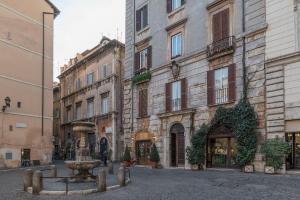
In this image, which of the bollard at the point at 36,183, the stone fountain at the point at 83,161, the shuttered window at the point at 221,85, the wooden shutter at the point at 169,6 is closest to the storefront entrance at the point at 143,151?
A: the shuttered window at the point at 221,85

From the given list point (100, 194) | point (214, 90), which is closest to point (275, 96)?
point (214, 90)

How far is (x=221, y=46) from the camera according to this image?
2144 cm

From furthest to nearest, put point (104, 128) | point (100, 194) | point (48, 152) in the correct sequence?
point (104, 128)
point (48, 152)
point (100, 194)

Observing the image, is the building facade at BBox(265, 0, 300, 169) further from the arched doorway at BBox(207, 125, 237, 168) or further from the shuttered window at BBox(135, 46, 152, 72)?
the shuttered window at BBox(135, 46, 152, 72)

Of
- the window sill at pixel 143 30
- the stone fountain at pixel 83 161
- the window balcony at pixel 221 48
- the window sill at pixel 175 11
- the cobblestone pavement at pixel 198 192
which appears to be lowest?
the cobblestone pavement at pixel 198 192

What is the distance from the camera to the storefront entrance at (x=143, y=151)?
2747 cm

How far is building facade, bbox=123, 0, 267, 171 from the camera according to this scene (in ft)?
65.5

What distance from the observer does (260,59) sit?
1936cm

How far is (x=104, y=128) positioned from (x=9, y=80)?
10.8 meters

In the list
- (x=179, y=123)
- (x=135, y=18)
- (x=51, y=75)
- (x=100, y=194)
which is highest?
(x=135, y=18)

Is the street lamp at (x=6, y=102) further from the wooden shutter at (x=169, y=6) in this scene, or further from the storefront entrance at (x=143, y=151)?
the wooden shutter at (x=169, y=6)

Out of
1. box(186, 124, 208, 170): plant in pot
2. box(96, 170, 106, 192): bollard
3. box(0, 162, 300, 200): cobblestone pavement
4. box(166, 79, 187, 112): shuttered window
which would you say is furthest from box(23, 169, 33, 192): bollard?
box(166, 79, 187, 112): shuttered window

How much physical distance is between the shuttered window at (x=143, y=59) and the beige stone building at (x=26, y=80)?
799 centimetres

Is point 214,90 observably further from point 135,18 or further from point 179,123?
point 135,18
